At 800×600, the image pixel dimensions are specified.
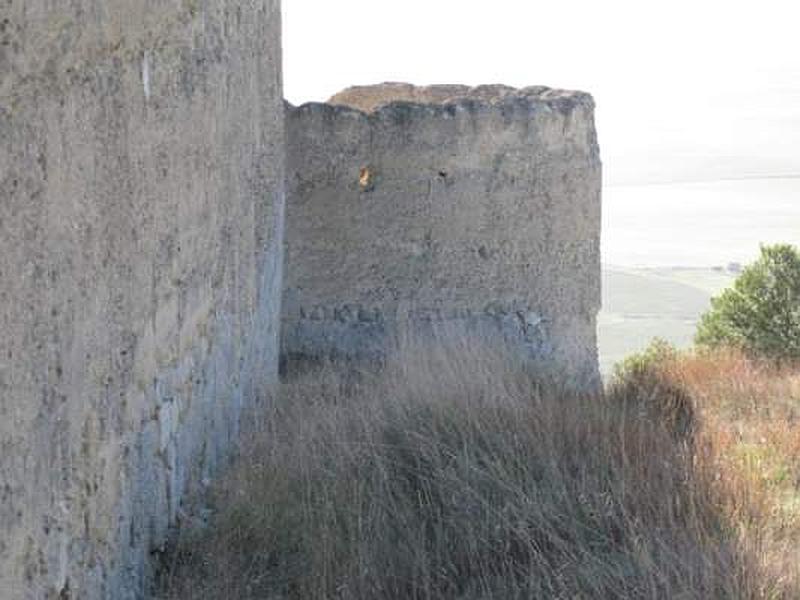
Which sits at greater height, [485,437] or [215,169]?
[215,169]

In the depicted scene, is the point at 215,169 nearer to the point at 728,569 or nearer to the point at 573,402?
the point at 573,402

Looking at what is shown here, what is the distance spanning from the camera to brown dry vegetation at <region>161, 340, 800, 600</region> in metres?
4.01

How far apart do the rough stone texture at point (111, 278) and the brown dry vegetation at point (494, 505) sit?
273 mm

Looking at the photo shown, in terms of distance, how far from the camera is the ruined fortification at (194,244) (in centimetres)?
296

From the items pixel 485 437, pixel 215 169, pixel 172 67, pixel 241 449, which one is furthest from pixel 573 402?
pixel 172 67

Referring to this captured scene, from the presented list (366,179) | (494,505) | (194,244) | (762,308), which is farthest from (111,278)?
(762,308)

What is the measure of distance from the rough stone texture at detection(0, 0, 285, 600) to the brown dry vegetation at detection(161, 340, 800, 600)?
0.27m

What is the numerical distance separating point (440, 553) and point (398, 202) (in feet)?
16.3

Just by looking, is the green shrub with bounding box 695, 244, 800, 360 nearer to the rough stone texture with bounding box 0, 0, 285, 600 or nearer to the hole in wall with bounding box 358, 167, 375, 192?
the hole in wall with bounding box 358, 167, 375, 192

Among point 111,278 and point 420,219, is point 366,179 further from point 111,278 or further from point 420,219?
point 111,278

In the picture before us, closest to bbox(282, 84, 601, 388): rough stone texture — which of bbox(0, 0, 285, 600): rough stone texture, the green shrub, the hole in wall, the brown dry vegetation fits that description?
the hole in wall

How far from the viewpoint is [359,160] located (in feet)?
29.7

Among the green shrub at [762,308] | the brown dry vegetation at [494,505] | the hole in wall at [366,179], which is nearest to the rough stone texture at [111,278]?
the brown dry vegetation at [494,505]

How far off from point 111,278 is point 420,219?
557 centimetres
